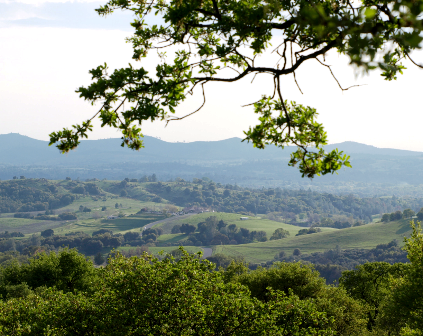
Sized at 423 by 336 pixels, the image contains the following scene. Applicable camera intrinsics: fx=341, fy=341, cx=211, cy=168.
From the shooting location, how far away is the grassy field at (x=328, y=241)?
152125 millimetres

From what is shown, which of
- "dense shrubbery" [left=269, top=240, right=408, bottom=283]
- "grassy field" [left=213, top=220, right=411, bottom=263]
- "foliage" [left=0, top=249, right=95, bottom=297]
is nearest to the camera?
"foliage" [left=0, top=249, right=95, bottom=297]

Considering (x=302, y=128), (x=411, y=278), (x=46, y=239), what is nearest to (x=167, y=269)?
(x=302, y=128)

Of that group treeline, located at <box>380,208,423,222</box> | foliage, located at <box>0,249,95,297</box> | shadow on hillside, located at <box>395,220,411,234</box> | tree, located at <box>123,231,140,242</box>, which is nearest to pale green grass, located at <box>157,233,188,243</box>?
tree, located at <box>123,231,140,242</box>

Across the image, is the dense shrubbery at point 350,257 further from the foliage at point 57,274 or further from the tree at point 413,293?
the tree at point 413,293

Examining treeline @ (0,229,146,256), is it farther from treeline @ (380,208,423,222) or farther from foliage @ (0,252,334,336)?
foliage @ (0,252,334,336)

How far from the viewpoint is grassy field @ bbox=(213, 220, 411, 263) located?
15212 centimetres

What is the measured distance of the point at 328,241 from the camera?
16138cm

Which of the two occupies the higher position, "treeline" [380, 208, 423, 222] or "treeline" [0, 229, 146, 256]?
"treeline" [380, 208, 423, 222]

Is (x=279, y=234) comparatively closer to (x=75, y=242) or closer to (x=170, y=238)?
(x=170, y=238)

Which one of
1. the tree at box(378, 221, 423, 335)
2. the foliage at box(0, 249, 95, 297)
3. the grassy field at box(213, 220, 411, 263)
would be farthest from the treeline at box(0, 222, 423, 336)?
the grassy field at box(213, 220, 411, 263)

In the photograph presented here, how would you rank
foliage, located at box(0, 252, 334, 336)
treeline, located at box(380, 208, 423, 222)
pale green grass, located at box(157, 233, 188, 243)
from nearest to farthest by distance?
foliage, located at box(0, 252, 334, 336) < treeline, located at box(380, 208, 423, 222) < pale green grass, located at box(157, 233, 188, 243)

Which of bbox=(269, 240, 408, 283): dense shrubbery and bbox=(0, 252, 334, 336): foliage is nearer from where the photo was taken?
bbox=(0, 252, 334, 336): foliage

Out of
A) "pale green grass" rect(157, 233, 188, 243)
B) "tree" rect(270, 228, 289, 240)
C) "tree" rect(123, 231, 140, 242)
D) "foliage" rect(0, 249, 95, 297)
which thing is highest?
"foliage" rect(0, 249, 95, 297)

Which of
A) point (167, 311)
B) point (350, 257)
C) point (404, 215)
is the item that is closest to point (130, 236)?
point (350, 257)
